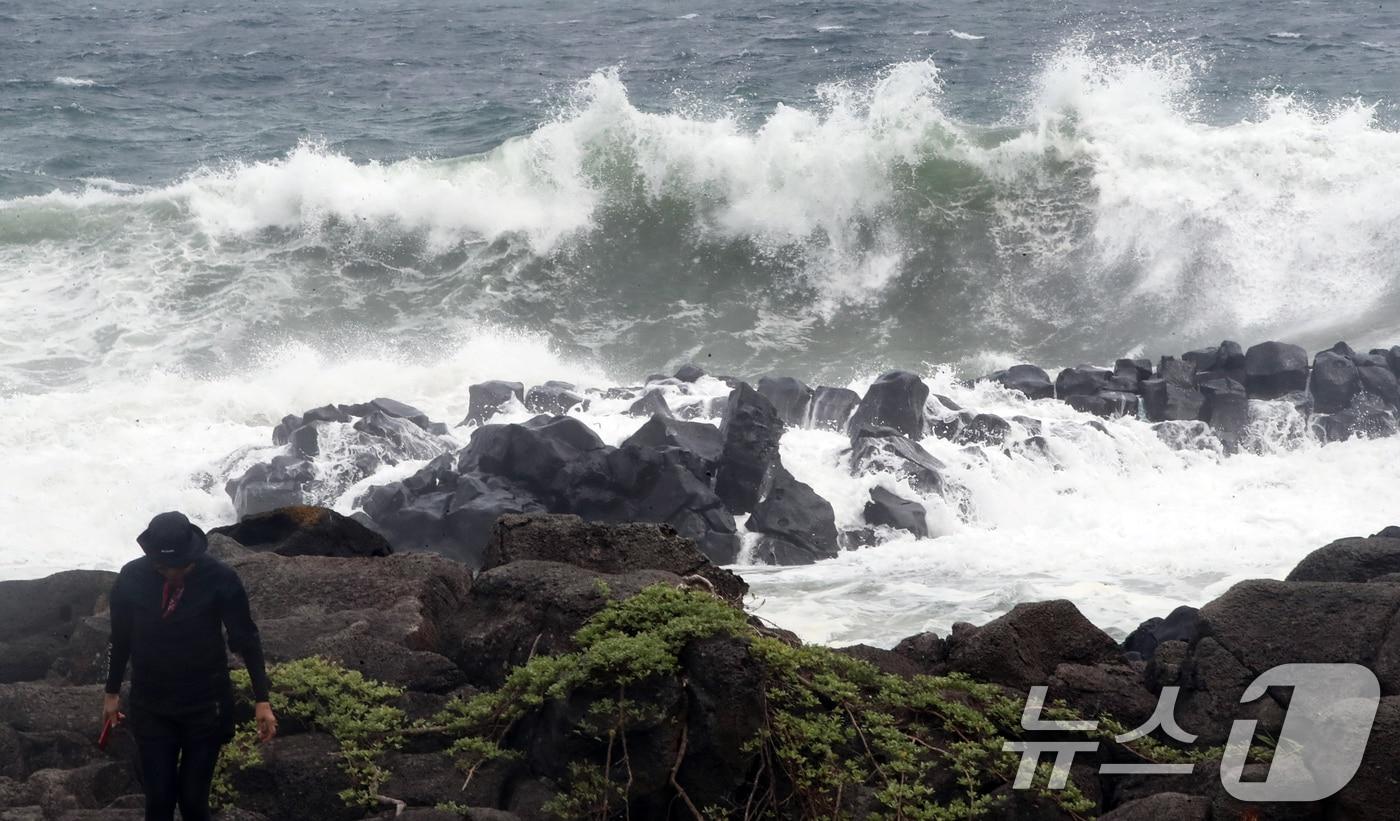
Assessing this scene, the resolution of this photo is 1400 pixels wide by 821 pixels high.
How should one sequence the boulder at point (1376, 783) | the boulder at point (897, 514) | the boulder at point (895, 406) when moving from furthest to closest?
the boulder at point (895, 406) < the boulder at point (897, 514) < the boulder at point (1376, 783)

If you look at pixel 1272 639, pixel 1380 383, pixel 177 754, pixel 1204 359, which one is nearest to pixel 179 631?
pixel 177 754

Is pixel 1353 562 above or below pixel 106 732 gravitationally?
below

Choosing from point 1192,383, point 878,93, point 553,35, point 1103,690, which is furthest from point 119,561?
point 553,35

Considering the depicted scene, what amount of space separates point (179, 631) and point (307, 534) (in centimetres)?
354

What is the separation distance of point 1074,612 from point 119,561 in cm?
885

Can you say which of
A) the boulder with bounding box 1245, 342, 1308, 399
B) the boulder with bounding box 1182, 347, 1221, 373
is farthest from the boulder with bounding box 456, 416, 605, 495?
the boulder with bounding box 1245, 342, 1308, 399

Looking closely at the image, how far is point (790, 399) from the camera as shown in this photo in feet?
49.3

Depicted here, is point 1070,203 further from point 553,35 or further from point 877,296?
point 553,35

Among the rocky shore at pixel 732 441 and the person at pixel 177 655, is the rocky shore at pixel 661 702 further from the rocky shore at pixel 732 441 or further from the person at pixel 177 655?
the rocky shore at pixel 732 441

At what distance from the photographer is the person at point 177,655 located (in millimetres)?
5262

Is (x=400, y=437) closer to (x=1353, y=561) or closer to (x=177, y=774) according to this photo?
(x=177, y=774)

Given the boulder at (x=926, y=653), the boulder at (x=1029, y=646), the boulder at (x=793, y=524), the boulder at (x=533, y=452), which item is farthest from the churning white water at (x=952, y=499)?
the boulder at (x=1029, y=646)

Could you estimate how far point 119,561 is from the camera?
12.3 meters

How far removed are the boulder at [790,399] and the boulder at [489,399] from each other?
9.25ft
